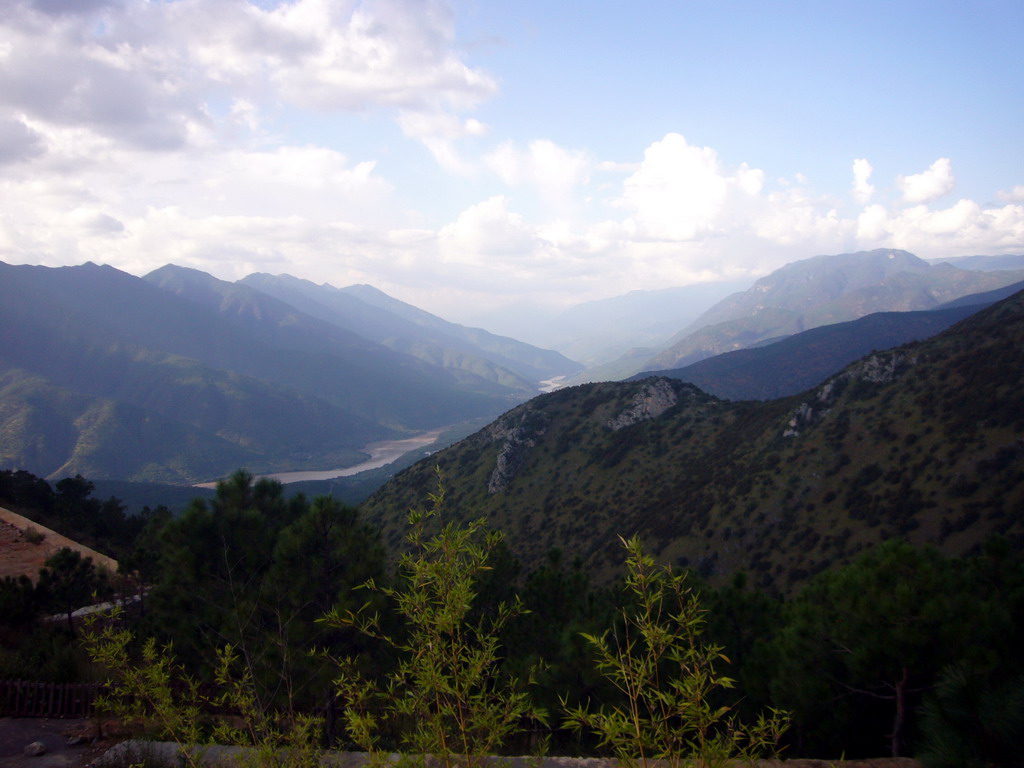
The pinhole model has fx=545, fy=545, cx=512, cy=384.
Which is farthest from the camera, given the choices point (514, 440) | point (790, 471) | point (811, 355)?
point (811, 355)

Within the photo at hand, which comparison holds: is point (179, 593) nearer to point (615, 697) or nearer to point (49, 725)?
point (49, 725)

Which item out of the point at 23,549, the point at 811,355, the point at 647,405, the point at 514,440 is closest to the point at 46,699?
the point at 23,549

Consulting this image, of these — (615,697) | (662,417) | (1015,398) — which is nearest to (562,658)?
(615,697)

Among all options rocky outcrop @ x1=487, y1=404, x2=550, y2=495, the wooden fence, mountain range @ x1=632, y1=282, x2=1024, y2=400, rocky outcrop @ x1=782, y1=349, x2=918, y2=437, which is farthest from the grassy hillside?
mountain range @ x1=632, y1=282, x2=1024, y2=400

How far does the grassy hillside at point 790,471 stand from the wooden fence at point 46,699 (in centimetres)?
3174

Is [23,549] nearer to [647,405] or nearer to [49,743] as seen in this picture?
[49,743]

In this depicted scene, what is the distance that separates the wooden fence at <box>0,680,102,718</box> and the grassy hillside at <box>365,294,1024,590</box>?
31.7m

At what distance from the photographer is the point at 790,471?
133 ft

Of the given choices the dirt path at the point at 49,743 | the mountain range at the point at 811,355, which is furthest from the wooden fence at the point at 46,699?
the mountain range at the point at 811,355

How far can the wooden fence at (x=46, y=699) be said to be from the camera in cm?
1114

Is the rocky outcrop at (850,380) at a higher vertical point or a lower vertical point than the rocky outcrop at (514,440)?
higher

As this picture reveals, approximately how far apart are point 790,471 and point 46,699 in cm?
4231

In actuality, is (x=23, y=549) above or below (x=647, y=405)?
below

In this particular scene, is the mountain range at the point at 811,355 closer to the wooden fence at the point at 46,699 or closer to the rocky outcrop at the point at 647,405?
the rocky outcrop at the point at 647,405
